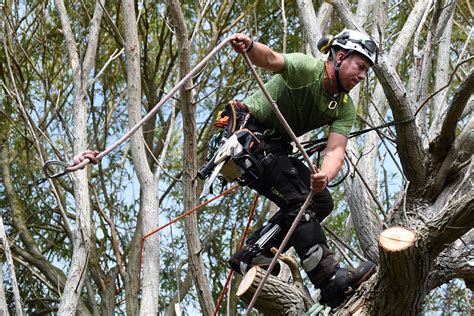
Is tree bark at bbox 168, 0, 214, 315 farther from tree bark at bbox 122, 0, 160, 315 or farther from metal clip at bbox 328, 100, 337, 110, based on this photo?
tree bark at bbox 122, 0, 160, 315

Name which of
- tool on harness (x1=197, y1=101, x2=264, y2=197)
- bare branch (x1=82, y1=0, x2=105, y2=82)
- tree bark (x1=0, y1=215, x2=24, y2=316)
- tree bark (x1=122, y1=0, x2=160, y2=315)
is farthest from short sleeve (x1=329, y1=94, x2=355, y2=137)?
bare branch (x1=82, y1=0, x2=105, y2=82)

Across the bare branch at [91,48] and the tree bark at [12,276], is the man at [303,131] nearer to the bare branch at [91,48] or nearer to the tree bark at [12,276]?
the tree bark at [12,276]

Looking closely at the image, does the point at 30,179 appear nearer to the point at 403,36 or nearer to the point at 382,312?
the point at 403,36

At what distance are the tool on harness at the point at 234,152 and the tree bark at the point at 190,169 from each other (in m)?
0.61

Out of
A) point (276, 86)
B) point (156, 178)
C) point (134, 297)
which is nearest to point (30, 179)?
point (134, 297)

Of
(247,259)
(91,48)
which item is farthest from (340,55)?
(91,48)

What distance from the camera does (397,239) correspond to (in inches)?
144

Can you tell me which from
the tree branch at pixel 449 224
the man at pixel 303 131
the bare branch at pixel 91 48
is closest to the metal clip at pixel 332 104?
the man at pixel 303 131

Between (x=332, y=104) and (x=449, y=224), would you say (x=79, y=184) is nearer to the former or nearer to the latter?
(x=332, y=104)

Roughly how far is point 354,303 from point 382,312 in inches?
8.3

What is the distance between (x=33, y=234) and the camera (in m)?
11.3

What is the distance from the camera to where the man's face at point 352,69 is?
4238mm

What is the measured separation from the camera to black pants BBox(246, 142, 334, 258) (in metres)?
4.28

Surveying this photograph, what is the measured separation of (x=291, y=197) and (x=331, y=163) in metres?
→ 0.29
